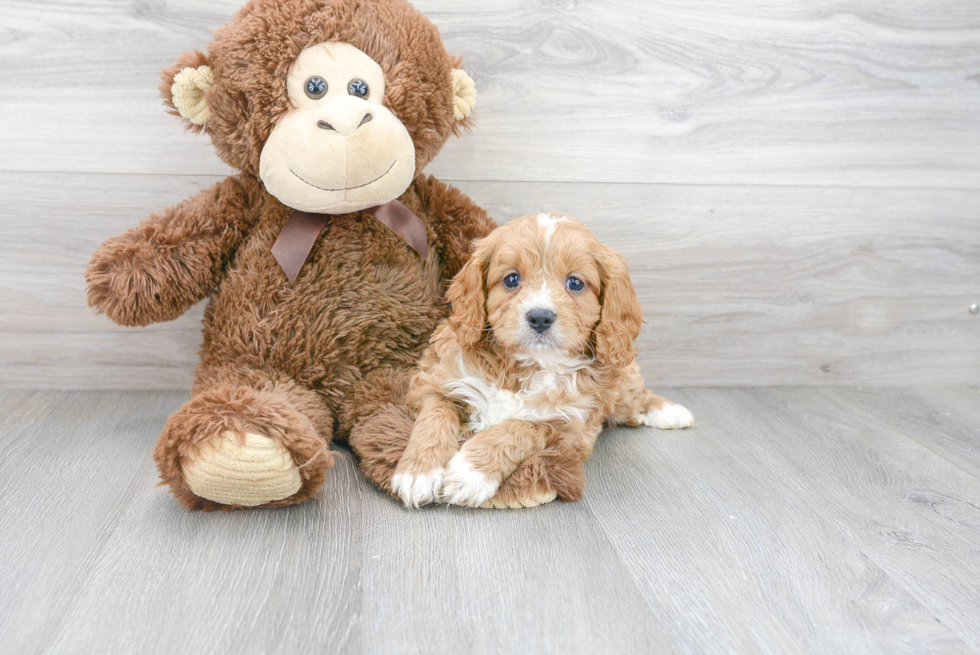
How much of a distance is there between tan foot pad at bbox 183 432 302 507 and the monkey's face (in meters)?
0.51

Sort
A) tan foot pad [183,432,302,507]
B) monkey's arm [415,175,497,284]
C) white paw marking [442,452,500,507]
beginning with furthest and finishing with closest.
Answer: monkey's arm [415,175,497,284], white paw marking [442,452,500,507], tan foot pad [183,432,302,507]

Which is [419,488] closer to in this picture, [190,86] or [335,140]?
[335,140]

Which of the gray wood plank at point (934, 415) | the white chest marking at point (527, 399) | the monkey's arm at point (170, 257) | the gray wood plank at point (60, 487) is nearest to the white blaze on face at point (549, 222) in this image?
the white chest marking at point (527, 399)

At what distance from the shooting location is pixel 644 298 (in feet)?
6.82

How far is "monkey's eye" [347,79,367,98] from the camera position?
1476 mm

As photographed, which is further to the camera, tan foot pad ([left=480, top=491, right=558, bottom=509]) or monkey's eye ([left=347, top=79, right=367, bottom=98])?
monkey's eye ([left=347, top=79, right=367, bottom=98])

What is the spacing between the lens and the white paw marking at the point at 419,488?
52.1 inches

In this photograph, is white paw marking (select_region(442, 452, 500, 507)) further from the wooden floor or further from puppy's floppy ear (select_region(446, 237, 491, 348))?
puppy's floppy ear (select_region(446, 237, 491, 348))

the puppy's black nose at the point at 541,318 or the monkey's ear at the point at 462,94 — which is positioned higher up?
the monkey's ear at the point at 462,94

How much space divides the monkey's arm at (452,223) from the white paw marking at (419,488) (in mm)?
547

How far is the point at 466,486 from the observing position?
1312 millimetres

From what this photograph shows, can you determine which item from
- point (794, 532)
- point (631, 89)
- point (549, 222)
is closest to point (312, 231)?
point (549, 222)

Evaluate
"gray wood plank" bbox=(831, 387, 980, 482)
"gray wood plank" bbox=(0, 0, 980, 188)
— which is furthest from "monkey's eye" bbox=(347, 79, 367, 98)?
"gray wood plank" bbox=(831, 387, 980, 482)

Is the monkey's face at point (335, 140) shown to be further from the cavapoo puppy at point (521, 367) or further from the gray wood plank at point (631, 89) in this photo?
the gray wood plank at point (631, 89)
